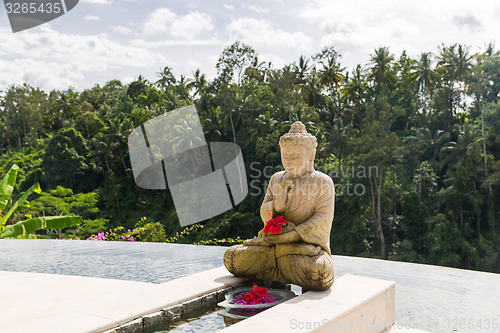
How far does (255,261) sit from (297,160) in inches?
42.2

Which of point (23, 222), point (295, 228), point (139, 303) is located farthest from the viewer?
point (23, 222)

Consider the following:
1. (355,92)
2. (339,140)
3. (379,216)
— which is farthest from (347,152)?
(355,92)

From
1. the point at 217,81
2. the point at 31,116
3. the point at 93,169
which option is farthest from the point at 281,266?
the point at 31,116

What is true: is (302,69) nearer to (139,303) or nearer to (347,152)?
(347,152)

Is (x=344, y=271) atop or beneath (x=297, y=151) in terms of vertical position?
beneath

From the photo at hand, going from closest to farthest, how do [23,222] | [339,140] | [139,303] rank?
1. [139,303]
2. [23,222]
3. [339,140]

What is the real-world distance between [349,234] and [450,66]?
41.6 feet

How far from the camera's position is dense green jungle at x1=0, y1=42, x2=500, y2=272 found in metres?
23.2

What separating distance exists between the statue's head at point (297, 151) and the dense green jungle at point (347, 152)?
52.1 feet

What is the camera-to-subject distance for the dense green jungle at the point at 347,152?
23.2 meters

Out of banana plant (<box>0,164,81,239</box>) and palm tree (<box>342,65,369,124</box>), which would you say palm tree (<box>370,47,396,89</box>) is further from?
banana plant (<box>0,164,81,239</box>)

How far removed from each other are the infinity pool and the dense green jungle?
11137 millimetres

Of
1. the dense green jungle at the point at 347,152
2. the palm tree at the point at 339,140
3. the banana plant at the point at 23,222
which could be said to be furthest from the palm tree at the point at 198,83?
the banana plant at the point at 23,222

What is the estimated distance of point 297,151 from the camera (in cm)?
449
